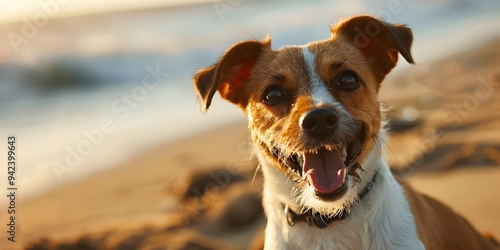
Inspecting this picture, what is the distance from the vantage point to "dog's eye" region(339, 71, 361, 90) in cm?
353

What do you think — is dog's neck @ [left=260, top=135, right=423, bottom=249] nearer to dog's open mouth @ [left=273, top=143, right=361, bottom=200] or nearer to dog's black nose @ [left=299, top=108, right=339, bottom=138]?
dog's open mouth @ [left=273, top=143, right=361, bottom=200]

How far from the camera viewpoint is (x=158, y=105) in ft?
33.1

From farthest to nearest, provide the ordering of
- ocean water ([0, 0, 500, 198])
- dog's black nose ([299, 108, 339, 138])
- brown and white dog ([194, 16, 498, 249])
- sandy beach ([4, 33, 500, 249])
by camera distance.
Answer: ocean water ([0, 0, 500, 198])
sandy beach ([4, 33, 500, 249])
brown and white dog ([194, 16, 498, 249])
dog's black nose ([299, 108, 339, 138])

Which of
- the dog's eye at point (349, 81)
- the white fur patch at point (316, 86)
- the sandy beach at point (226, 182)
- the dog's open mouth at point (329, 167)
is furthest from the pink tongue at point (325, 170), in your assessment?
the sandy beach at point (226, 182)

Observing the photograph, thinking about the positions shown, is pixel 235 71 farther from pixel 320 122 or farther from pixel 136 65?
pixel 136 65

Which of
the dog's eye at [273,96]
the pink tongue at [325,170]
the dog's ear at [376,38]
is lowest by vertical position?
the pink tongue at [325,170]

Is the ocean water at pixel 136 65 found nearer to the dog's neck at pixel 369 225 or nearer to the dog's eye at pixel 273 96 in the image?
the dog's eye at pixel 273 96

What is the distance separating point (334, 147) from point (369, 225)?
0.48 m

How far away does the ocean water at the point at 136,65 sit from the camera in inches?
342

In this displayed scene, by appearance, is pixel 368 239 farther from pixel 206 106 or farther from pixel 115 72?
pixel 115 72

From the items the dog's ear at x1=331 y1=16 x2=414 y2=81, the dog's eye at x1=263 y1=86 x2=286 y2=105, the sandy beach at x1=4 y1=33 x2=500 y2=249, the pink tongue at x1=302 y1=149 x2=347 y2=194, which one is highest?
the dog's ear at x1=331 y1=16 x2=414 y2=81

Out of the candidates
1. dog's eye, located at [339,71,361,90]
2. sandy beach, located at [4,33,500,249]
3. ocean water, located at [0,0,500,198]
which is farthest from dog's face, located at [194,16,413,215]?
ocean water, located at [0,0,500,198]

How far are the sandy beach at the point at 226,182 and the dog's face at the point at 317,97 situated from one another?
578 mm

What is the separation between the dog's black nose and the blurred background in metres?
1.31
